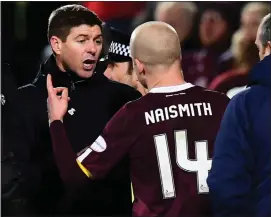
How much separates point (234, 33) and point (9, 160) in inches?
42.1

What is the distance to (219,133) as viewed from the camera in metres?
1.85

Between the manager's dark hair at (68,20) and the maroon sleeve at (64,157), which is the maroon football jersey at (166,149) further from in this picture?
the manager's dark hair at (68,20)

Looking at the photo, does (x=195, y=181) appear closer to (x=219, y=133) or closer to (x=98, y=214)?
(x=219, y=133)

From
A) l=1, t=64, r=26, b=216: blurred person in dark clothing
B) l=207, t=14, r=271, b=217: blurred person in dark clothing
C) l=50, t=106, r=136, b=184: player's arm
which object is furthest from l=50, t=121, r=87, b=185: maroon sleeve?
l=207, t=14, r=271, b=217: blurred person in dark clothing

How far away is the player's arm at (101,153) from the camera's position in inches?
76.9

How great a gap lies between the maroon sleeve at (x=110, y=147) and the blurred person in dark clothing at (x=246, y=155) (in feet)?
1.04

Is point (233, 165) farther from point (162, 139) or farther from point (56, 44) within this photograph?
point (56, 44)

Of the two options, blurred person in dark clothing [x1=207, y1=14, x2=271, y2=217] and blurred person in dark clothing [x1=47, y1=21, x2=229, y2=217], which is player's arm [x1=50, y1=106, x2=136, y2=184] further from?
blurred person in dark clothing [x1=207, y1=14, x2=271, y2=217]

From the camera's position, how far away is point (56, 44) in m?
2.21

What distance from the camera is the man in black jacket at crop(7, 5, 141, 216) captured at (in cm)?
217

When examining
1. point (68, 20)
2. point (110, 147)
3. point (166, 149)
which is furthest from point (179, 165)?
point (68, 20)

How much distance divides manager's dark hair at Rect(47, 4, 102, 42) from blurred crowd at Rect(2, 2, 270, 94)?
1.2 inches

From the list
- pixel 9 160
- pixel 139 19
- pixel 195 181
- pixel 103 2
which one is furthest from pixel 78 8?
pixel 195 181

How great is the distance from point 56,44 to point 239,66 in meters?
0.75
